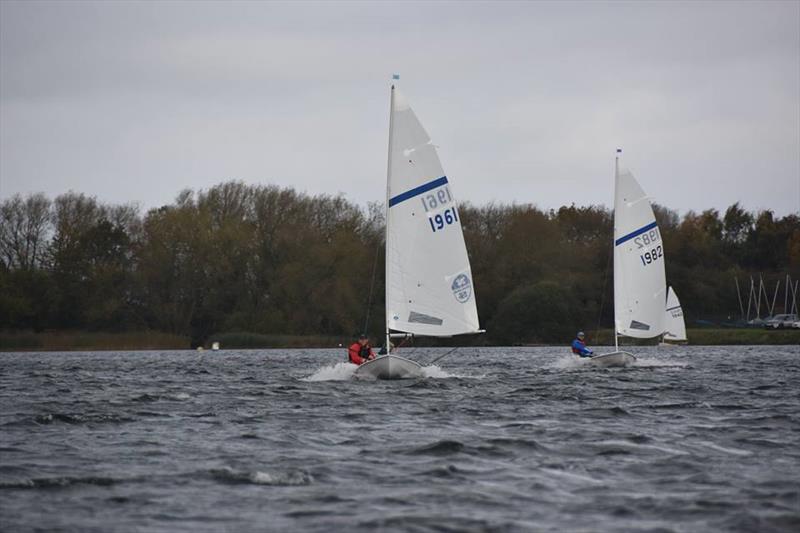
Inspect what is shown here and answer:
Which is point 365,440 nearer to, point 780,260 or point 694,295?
point 694,295

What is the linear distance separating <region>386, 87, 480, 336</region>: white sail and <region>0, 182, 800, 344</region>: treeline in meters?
47.0

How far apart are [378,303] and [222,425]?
6484 cm

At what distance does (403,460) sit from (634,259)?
27058 mm

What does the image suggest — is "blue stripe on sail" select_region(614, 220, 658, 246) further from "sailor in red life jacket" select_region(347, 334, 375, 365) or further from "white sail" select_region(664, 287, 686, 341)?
"white sail" select_region(664, 287, 686, 341)

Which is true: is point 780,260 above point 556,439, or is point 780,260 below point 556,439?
above

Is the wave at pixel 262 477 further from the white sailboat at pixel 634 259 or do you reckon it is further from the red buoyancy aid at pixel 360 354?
the white sailboat at pixel 634 259

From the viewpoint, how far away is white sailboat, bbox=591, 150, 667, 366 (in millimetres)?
40375

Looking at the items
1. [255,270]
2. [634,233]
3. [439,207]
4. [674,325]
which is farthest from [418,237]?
[255,270]

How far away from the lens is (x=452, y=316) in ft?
100

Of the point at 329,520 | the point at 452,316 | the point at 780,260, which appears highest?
the point at 780,260

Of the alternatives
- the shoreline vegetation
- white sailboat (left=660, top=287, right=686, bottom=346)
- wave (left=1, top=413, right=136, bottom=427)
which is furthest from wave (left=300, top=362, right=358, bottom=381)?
white sailboat (left=660, top=287, right=686, bottom=346)

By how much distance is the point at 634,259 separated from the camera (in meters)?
40.8

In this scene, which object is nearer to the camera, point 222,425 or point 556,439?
point 556,439

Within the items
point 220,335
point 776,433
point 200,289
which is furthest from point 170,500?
point 200,289
